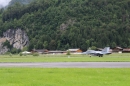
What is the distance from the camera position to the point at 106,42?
16775cm

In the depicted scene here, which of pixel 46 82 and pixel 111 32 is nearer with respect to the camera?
pixel 46 82

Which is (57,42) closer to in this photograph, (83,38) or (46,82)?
(83,38)

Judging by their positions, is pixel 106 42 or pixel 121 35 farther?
pixel 121 35

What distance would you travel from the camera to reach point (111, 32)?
177m

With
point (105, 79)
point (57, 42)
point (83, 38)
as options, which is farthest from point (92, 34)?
point (105, 79)

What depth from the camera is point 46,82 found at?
65.3ft

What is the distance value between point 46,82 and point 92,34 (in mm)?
159257

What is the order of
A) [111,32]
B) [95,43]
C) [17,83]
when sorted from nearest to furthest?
[17,83], [95,43], [111,32]

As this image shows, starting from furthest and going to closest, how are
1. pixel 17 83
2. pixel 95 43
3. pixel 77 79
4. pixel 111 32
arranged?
1. pixel 111 32
2. pixel 95 43
3. pixel 77 79
4. pixel 17 83

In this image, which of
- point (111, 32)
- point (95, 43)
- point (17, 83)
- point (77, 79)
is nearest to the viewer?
point (17, 83)

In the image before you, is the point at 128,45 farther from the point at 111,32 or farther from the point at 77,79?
the point at 77,79

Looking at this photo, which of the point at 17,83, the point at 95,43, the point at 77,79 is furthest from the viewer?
the point at 95,43

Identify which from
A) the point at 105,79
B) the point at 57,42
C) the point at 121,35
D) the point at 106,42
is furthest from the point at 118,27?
the point at 105,79

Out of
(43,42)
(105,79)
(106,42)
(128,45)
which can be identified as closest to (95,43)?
(106,42)
